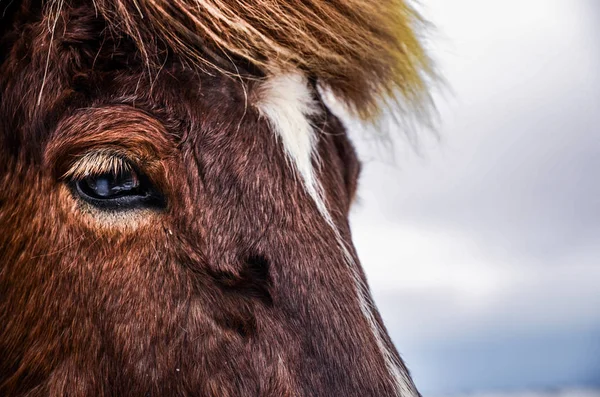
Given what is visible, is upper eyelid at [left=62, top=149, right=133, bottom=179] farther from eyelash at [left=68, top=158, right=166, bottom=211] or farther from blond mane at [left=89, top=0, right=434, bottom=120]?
blond mane at [left=89, top=0, right=434, bottom=120]

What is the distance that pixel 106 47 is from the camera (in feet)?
5.71

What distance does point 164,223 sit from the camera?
166 centimetres

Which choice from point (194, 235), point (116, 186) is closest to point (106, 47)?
point (116, 186)

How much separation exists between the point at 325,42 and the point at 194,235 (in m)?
0.68

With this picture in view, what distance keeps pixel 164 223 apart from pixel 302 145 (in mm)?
421

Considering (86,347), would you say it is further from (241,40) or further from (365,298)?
(241,40)

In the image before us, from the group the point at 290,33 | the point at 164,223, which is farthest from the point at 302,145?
the point at 164,223

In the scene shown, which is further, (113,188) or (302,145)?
(302,145)

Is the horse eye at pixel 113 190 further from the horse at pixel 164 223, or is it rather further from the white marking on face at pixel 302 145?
the white marking on face at pixel 302 145

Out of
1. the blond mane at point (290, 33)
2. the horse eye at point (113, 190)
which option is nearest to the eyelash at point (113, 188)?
the horse eye at point (113, 190)

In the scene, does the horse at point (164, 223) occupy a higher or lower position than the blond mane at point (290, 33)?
lower

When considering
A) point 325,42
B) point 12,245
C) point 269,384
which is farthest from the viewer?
point 325,42

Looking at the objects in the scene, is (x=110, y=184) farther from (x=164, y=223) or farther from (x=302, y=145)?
(x=302, y=145)

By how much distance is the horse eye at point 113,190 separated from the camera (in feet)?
5.43
